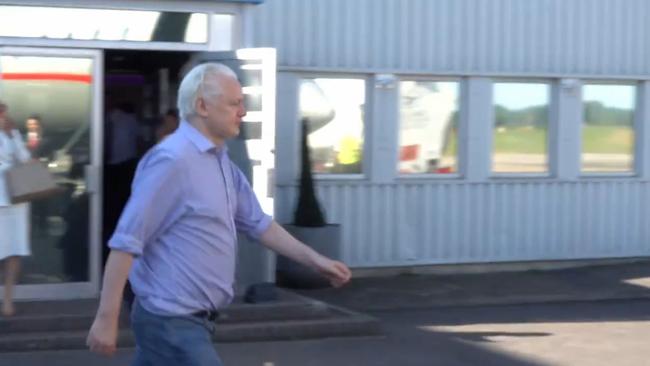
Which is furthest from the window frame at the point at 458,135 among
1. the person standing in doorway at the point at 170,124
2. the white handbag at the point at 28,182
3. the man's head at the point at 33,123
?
the white handbag at the point at 28,182

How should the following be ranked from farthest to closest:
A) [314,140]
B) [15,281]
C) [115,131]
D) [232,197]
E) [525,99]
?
[525,99], [314,140], [115,131], [15,281], [232,197]

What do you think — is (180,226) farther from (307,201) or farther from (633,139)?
(633,139)

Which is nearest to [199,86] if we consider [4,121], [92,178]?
[4,121]

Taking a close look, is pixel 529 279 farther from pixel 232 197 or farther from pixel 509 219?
pixel 232 197

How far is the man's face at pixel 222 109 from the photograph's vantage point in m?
4.65

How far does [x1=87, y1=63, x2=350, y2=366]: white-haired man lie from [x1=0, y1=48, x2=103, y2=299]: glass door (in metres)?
5.87

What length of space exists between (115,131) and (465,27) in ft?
13.1

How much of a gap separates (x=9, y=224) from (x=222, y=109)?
5.21m

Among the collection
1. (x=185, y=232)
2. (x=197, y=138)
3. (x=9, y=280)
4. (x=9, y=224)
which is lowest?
(x=9, y=280)

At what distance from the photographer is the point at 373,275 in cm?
1319

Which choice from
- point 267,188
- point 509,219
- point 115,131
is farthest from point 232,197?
point 509,219

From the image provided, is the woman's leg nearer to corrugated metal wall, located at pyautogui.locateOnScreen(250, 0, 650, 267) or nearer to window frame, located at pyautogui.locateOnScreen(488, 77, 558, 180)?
corrugated metal wall, located at pyautogui.locateOnScreen(250, 0, 650, 267)

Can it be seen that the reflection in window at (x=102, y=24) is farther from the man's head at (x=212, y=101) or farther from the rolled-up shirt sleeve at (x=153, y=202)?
the rolled-up shirt sleeve at (x=153, y=202)

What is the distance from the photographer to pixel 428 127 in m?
13.5
